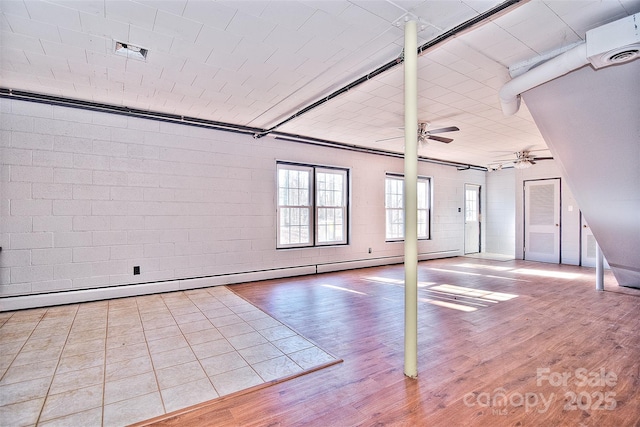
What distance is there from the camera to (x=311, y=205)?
6.39m

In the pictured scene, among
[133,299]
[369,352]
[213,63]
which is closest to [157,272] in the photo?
[133,299]

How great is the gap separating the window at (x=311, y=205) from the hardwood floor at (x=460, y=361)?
57.8 inches

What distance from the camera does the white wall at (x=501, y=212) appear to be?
9305 mm

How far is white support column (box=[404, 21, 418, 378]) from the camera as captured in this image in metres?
2.35

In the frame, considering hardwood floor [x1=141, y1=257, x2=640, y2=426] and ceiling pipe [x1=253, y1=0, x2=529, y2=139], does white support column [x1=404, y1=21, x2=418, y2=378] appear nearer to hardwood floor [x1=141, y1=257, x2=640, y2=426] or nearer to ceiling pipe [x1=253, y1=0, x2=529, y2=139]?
hardwood floor [x1=141, y1=257, x2=640, y2=426]

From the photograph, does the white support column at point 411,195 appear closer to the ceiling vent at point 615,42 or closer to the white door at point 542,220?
the ceiling vent at point 615,42

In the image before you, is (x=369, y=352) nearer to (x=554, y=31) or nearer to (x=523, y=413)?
(x=523, y=413)

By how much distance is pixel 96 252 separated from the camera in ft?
14.4

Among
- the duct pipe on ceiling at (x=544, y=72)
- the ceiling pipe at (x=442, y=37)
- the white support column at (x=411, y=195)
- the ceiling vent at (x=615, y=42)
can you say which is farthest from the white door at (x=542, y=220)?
the white support column at (x=411, y=195)

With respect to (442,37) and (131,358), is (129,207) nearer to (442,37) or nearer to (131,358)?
(131,358)

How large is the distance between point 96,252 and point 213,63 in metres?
3.21

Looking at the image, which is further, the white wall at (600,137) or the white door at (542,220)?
the white door at (542,220)

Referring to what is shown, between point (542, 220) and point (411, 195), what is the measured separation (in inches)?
299

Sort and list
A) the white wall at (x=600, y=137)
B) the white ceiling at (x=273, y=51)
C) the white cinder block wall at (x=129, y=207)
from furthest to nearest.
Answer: the white cinder block wall at (x=129, y=207), the white wall at (x=600, y=137), the white ceiling at (x=273, y=51)
